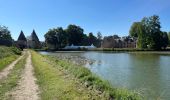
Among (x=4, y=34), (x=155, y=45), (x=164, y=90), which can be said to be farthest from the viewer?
(x=4, y=34)

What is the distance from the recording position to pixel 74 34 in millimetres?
146875

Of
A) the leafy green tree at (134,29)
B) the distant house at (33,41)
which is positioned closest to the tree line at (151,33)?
the leafy green tree at (134,29)

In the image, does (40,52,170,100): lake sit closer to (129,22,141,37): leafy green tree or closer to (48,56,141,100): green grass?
(48,56,141,100): green grass

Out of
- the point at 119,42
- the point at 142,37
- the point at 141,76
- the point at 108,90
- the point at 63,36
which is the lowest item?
the point at 141,76

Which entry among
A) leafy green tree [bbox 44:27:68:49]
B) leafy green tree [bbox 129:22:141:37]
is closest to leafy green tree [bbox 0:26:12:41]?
leafy green tree [bbox 44:27:68:49]

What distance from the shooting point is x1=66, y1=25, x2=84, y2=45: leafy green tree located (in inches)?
5753

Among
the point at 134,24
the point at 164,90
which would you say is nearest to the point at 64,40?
the point at 134,24

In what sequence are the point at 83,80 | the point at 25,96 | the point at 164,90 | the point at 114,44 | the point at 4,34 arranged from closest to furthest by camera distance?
1. the point at 25,96
2. the point at 83,80
3. the point at 164,90
4. the point at 4,34
5. the point at 114,44

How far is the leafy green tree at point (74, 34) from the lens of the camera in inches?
5753

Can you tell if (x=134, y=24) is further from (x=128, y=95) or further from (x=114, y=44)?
(x=128, y=95)

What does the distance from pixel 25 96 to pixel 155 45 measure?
327 feet

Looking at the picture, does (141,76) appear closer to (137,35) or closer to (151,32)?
(151,32)

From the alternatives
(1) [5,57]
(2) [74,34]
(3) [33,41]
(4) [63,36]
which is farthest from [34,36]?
(1) [5,57]

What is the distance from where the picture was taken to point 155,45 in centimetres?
10712
